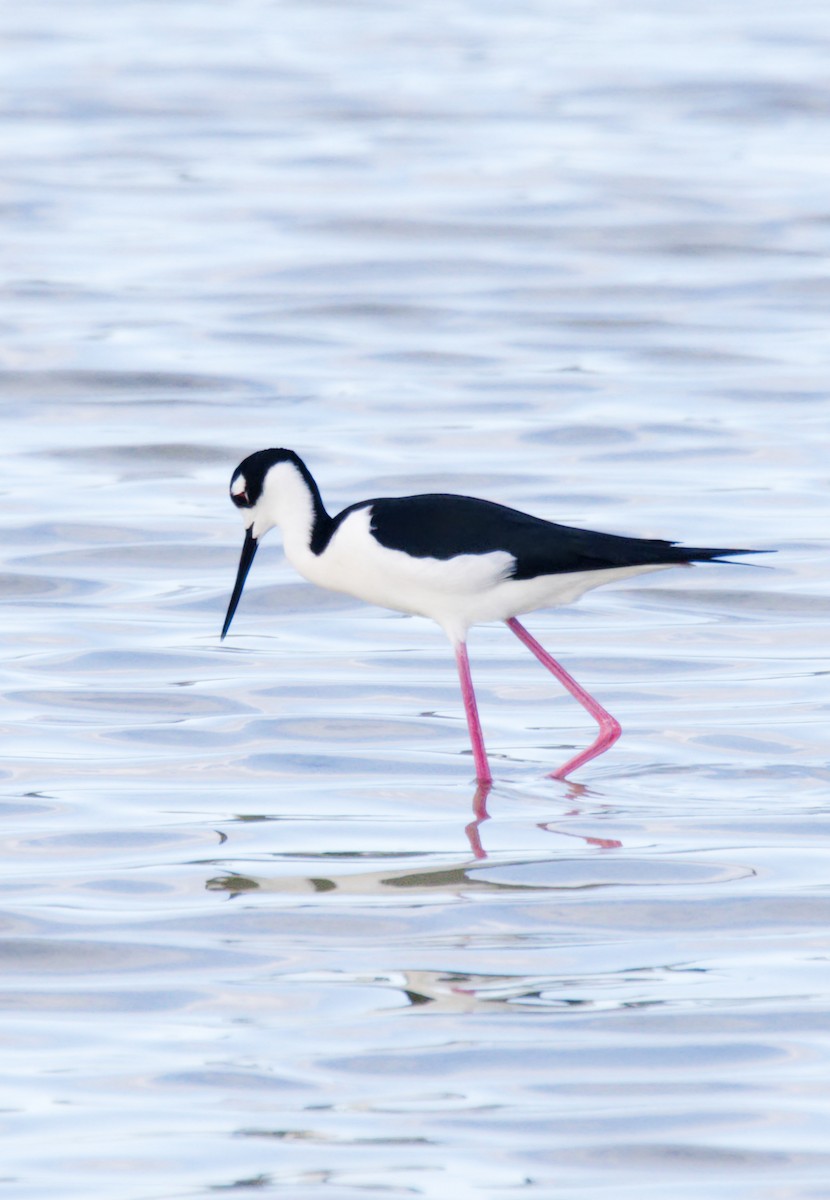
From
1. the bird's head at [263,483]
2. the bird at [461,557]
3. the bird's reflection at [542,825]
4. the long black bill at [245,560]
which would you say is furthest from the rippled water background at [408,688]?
the bird's head at [263,483]

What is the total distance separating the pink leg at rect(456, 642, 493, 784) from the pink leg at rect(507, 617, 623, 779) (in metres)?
0.30

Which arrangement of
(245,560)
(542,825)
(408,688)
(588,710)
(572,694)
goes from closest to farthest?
(542,825) < (588,710) < (572,694) < (245,560) < (408,688)

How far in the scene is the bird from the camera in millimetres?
7855

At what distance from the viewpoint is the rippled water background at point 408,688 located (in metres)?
5.23

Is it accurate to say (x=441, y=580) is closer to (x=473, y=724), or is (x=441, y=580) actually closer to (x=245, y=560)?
(x=473, y=724)

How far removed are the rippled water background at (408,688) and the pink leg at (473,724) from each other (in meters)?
0.11

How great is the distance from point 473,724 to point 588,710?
0.57m

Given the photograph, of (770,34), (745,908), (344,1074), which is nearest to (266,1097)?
Result: (344,1074)

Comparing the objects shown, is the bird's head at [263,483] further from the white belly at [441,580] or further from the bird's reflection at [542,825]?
the bird's reflection at [542,825]

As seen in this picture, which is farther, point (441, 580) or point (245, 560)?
point (245, 560)

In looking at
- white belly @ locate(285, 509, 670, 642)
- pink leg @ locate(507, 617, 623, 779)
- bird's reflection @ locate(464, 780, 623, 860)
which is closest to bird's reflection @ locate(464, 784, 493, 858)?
bird's reflection @ locate(464, 780, 623, 860)

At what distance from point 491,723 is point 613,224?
11.9 m

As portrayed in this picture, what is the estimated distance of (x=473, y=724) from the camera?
801 centimetres

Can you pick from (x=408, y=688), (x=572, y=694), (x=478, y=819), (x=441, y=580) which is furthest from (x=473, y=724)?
(x=408, y=688)
